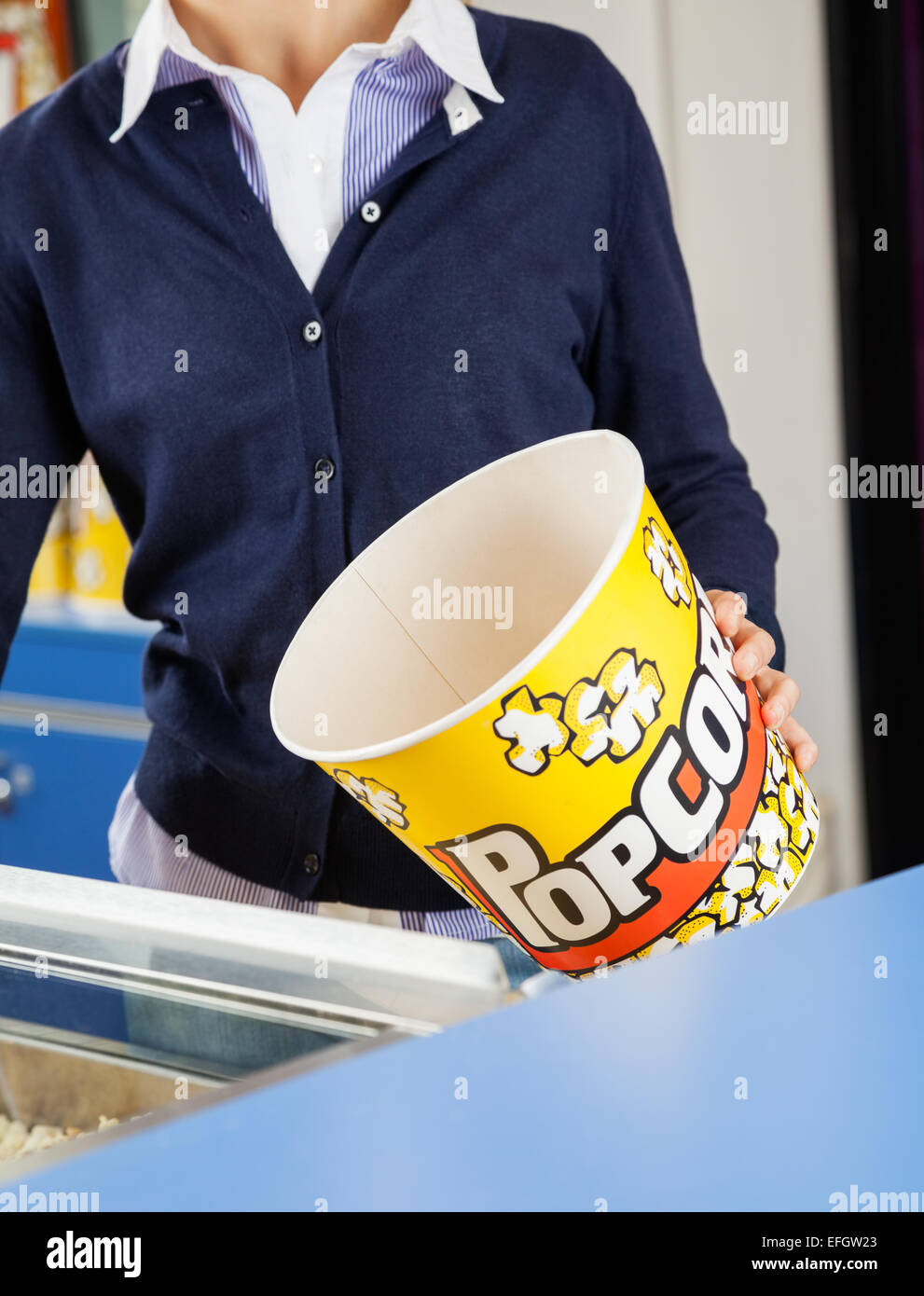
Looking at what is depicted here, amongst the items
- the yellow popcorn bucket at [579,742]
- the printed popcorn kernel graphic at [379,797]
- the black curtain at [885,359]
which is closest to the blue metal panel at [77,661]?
the black curtain at [885,359]

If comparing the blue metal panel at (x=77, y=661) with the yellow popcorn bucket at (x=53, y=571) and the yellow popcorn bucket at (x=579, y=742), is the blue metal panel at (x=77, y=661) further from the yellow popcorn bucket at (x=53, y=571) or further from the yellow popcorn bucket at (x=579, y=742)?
the yellow popcorn bucket at (x=579, y=742)

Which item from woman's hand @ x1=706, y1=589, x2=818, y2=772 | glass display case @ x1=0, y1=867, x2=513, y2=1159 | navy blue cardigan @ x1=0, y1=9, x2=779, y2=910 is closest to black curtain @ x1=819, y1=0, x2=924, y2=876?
navy blue cardigan @ x1=0, y1=9, x2=779, y2=910

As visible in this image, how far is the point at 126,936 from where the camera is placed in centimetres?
52

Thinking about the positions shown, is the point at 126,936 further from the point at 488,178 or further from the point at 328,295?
the point at 488,178

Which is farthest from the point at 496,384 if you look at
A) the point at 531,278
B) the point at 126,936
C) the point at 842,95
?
the point at 842,95

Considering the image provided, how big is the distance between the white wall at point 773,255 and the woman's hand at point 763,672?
4.51 feet

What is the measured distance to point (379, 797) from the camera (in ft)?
1.66

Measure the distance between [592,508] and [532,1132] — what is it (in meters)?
0.30

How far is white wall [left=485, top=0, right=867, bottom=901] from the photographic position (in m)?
1.86

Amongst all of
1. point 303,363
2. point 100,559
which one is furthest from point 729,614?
point 100,559

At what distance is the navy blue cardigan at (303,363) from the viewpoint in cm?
87

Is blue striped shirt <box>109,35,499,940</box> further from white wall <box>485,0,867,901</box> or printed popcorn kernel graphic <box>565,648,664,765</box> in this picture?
white wall <box>485,0,867,901</box>

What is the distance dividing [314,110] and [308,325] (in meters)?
0.16

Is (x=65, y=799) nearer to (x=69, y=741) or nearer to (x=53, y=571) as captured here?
(x=69, y=741)
